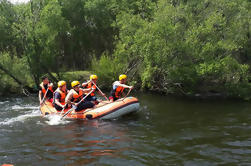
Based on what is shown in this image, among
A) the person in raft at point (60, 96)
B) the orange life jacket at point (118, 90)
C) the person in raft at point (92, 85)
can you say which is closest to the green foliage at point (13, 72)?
the person in raft at point (92, 85)

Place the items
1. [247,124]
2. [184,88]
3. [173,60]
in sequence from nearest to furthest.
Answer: [247,124]
[173,60]
[184,88]

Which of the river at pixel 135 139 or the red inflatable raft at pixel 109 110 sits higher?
the red inflatable raft at pixel 109 110

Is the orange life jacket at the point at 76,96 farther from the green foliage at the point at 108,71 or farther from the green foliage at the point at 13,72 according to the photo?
the green foliage at the point at 13,72

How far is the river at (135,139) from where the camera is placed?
20.8ft

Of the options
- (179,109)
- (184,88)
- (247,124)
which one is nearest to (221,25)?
(184,88)

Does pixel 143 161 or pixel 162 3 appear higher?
pixel 162 3

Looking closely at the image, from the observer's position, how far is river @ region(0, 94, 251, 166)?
6344 mm

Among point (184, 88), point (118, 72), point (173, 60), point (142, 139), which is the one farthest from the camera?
point (118, 72)

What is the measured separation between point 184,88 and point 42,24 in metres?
11.4

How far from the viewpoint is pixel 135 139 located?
7.85 meters

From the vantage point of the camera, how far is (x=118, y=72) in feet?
63.3

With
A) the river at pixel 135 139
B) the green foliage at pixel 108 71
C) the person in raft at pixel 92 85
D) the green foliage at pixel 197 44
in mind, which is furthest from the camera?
the green foliage at pixel 108 71

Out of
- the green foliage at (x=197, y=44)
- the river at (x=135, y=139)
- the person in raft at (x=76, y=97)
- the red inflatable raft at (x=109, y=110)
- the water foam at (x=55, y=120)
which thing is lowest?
the river at (x=135, y=139)

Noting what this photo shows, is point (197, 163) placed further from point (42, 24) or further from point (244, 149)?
point (42, 24)
